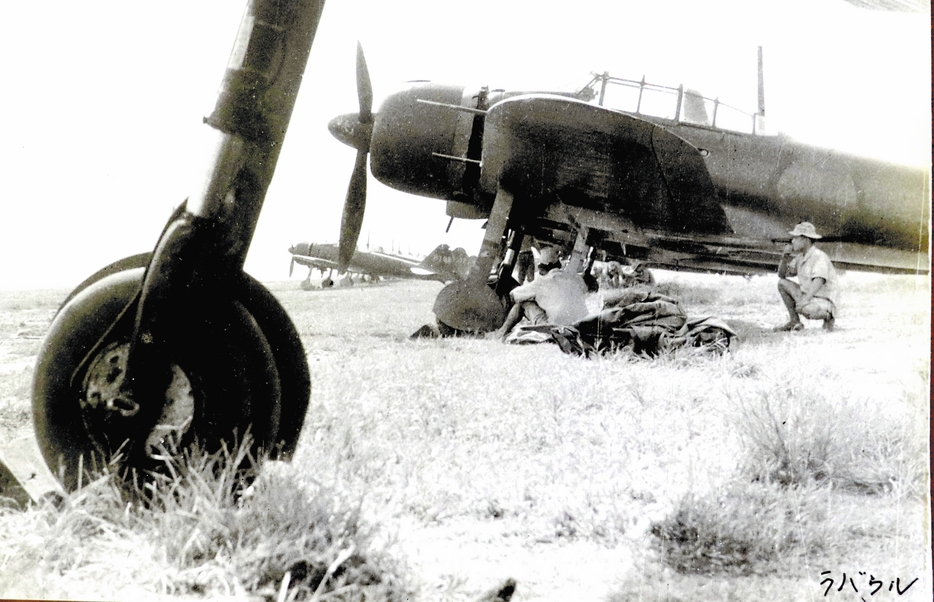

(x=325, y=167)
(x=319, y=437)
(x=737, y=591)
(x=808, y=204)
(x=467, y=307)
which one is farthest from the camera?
(x=467, y=307)

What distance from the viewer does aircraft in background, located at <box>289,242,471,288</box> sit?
1.46 m

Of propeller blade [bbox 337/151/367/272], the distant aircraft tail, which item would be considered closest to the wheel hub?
propeller blade [bbox 337/151/367/272]

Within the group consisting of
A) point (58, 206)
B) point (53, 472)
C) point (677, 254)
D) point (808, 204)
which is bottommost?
point (53, 472)

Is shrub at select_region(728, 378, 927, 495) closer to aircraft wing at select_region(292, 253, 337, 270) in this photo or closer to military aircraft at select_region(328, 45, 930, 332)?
military aircraft at select_region(328, 45, 930, 332)

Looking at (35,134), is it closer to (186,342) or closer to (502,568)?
(186,342)

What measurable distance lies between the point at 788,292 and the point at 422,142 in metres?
1.82

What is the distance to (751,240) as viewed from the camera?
2607 millimetres

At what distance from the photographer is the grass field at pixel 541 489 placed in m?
0.94

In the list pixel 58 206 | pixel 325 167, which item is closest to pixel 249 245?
pixel 325 167

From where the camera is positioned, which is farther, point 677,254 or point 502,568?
point 677,254

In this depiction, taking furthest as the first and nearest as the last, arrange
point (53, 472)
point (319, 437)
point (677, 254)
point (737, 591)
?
point (677, 254) < point (319, 437) < point (737, 591) < point (53, 472)

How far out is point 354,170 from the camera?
1942 mm

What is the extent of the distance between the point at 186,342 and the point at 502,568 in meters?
0.62

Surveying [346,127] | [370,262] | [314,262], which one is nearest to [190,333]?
[314,262]
